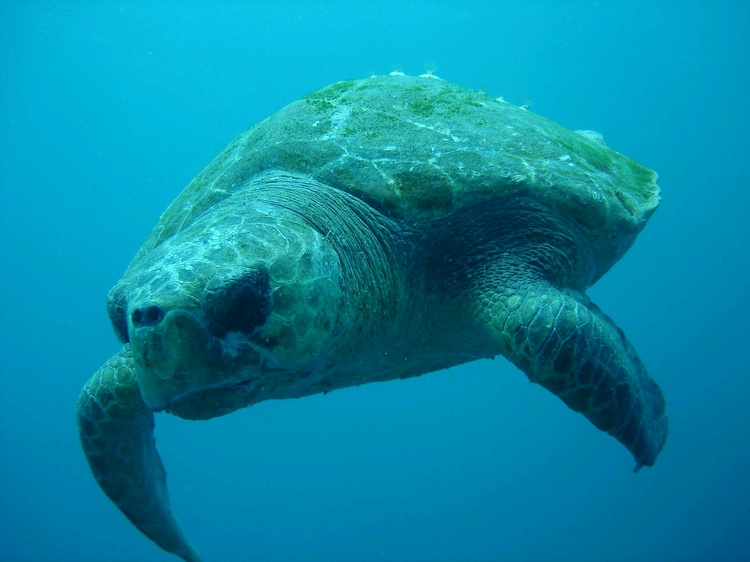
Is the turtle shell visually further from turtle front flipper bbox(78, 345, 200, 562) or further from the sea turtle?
turtle front flipper bbox(78, 345, 200, 562)

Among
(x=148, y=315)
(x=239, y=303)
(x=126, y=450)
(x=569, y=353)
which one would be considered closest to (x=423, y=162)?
(x=569, y=353)

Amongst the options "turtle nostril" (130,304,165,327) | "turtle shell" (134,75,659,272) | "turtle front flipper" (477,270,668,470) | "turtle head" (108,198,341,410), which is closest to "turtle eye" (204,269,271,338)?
"turtle head" (108,198,341,410)

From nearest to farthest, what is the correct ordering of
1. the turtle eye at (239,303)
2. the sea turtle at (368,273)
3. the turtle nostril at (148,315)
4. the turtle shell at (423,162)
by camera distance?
→ the turtle nostril at (148,315)
the turtle eye at (239,303)
the sea turtle at (368,273)
the turtle shell at (423,162)

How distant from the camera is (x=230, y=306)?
2330 mm

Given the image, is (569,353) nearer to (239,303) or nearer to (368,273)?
(368,273)

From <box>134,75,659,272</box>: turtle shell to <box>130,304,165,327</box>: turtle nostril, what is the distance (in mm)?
2018

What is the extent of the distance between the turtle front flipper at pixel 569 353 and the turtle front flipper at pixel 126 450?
274 cm

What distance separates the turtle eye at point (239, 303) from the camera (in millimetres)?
2279

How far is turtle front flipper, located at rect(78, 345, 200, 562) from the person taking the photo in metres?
3.88

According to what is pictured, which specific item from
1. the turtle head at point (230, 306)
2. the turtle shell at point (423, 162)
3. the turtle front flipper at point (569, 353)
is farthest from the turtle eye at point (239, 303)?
the turtle front flipper at point (569, 353)

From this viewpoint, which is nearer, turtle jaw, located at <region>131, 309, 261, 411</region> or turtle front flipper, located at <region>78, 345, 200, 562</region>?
turtle jaw, located at <region>131, 309, 261, 411</region>

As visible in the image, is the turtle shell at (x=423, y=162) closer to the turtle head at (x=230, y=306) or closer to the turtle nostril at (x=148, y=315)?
the turtle head at (x=230, y=306)

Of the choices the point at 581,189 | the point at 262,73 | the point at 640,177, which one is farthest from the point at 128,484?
the point at 262,73

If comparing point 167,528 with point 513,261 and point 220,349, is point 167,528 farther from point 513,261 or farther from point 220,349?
point 513,261
